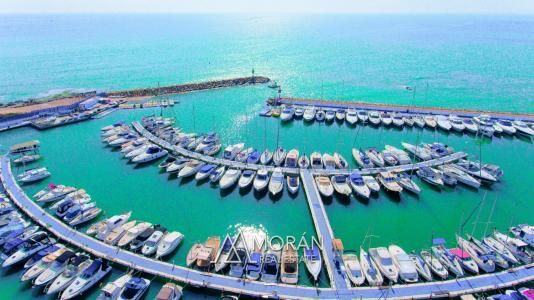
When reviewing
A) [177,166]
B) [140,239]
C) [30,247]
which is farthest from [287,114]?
[30,247]

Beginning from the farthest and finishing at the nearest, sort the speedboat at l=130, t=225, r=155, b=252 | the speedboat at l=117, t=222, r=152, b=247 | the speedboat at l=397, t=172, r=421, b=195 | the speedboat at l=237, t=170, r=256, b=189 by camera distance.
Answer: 1. the speedboat at l=237, t=170, r=256, b=189
2. the speedboat at l=397, t=172, r=421, b=195
3. the speedboat at l=117, t=222, r=152, b=247
4. the speedboat at l=130, t=225, r=155, b=252

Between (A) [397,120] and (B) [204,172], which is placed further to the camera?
(A) [397,120]

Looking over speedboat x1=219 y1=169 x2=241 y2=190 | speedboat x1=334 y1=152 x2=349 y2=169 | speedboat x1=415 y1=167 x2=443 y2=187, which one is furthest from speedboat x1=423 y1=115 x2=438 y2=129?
speedboat x1=219 y1=169 x2=241 y2=190

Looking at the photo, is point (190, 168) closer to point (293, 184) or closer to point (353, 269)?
point (293, 184)

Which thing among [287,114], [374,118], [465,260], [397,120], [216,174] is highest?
[397,120]

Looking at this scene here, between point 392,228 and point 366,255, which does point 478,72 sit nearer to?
point 392,228

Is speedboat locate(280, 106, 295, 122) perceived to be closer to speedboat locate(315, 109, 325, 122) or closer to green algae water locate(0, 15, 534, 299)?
green algae water locate(0, 15, 534, 299)

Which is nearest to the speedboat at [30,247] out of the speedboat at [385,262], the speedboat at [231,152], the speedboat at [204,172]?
the speedboat at [204,172]
